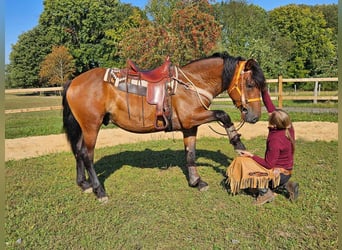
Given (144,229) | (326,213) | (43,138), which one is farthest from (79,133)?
(43,138)

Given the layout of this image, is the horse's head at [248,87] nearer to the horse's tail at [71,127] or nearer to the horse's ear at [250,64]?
the horse's ear at [250,64]

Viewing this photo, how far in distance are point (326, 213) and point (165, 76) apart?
104 inches

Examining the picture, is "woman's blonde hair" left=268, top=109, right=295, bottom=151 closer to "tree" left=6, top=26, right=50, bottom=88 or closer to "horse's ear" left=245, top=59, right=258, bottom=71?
"horse's ear" left=245, top=59, right=258, bottom=71

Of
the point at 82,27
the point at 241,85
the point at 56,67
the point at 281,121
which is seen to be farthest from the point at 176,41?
the point at 82,27

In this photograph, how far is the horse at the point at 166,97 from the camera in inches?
157

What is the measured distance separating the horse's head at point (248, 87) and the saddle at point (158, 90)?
93 centimetres

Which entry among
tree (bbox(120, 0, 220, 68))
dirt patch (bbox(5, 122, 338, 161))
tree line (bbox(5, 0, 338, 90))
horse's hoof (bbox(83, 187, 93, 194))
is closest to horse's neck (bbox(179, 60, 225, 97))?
horse's hoof (bbox(83, 187, 93, 194))

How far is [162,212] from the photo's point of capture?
3.60 meters

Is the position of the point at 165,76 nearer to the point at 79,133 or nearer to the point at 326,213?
the point at 79,133

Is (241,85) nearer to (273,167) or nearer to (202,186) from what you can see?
(273,167)

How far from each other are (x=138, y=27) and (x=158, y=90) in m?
25.0

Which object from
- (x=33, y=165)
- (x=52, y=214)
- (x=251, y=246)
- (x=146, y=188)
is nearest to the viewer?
(x=251, y=246)

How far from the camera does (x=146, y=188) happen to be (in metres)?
4.45

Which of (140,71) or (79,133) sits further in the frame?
(79,133)
